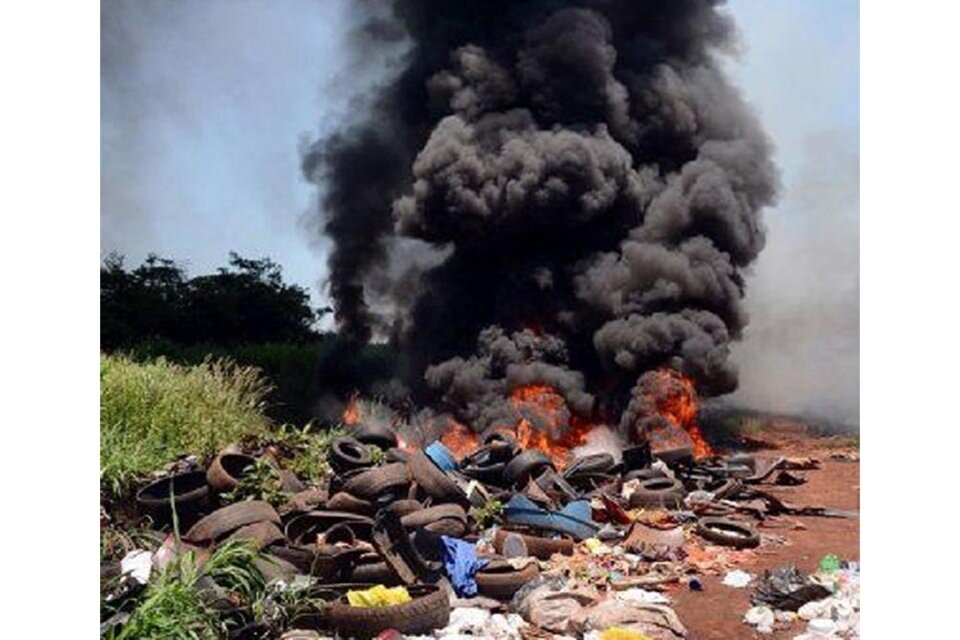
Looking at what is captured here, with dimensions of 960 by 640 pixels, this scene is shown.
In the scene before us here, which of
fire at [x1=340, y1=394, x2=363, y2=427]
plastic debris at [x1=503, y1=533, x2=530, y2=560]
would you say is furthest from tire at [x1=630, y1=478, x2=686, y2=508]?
fire at [x1=340, y1=394, x2=363, y2=427]

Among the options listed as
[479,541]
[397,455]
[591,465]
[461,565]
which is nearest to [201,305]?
[397,455]

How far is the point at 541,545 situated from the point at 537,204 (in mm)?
4099

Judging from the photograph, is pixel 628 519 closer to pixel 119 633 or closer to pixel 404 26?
pixel 119 633

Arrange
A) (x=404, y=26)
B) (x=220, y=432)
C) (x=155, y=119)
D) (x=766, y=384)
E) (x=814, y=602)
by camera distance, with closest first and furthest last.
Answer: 1. (x=814, y=602)
2. (x=155, y=119)
3. (x=766, y=384)
4. (x=220, y=432)
5. (x=404, y=26)

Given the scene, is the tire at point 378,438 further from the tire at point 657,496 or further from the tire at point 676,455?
the tire at point 676,455

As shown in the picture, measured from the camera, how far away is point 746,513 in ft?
21.1

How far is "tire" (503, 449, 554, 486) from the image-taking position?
7094 millimetres

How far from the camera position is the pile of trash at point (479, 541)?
4776 mm

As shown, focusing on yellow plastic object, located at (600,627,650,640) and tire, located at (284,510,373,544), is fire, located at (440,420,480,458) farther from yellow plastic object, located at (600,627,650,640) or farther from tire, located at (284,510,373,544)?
yellow plastic object, located at (600,627,650,640)

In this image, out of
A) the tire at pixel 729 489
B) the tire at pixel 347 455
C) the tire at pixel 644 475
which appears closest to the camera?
the tire at pixel 347 455

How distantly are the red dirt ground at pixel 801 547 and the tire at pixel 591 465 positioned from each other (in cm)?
198

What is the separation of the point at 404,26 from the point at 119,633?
17.2ft

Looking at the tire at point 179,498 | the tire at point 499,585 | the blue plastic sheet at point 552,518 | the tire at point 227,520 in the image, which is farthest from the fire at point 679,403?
the tire at point 179,498
